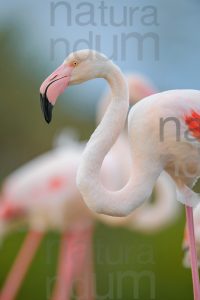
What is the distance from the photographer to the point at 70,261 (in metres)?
4.76

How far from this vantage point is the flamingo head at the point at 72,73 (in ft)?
7.13

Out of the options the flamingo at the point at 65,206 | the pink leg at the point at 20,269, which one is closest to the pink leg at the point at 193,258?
the flamingo at the point at 65,206

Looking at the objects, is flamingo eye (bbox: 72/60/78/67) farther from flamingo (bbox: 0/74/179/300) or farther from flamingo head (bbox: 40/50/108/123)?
flamingo (bbox: 0/74/179/300)

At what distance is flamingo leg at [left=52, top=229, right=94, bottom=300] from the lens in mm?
4625

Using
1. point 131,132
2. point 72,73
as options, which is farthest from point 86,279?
point 72,73

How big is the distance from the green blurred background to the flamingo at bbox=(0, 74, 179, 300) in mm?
332

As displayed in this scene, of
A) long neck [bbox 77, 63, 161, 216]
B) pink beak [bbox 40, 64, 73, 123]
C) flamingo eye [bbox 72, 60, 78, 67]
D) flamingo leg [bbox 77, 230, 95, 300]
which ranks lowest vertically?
flamingo leg [bbox 77, 230, 95, 300]

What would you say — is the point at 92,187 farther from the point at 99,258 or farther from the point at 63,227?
the point at 99,258

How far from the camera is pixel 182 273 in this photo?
5.54m

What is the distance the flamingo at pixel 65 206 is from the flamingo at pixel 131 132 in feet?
6.64

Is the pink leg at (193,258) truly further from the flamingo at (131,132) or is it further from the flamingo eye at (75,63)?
the flamingo eye at (75,63)

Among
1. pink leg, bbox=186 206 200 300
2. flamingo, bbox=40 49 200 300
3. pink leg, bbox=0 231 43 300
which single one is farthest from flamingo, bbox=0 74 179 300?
flamingo, bbox=40 49 200 300

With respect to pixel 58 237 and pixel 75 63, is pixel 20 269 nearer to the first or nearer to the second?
pixel 58 237

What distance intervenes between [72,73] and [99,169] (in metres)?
0.30
